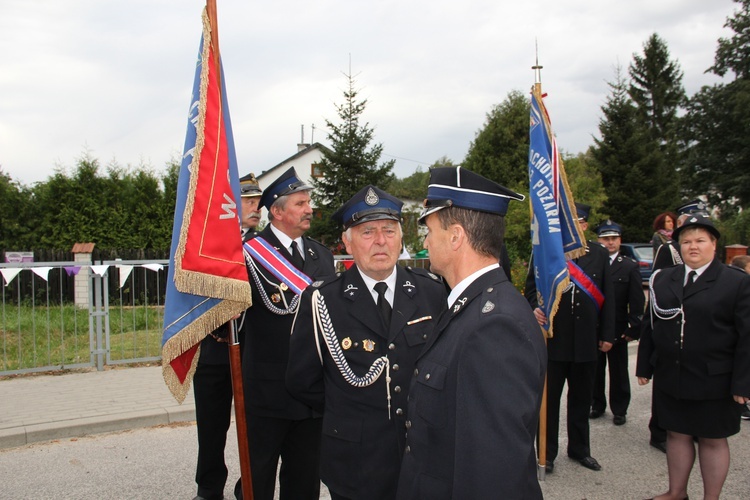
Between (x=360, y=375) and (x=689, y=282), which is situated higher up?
(x=689, y=282)

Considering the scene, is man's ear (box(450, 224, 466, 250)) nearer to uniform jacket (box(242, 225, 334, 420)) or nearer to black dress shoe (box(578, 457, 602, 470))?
uniform jacket (box(242, 225, 334, 420))

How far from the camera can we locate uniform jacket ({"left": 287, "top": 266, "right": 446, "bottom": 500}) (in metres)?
2.63

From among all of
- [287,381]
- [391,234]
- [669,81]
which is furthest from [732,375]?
[669,81]

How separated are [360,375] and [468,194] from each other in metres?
1.13

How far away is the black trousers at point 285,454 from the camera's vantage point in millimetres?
3545

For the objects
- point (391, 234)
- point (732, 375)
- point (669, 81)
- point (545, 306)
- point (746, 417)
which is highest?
point (669, 81)

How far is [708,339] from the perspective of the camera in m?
3.98

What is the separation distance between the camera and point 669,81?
4250 centimetres

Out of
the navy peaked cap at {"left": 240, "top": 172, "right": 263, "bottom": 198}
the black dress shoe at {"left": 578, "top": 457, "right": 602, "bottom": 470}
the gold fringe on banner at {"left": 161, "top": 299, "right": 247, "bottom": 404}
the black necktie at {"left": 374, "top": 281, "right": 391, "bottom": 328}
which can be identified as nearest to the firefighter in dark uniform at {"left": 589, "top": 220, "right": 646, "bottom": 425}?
the black dress shoe at {"left": 578, "top": 457, "right": 602, "bottom": 470}

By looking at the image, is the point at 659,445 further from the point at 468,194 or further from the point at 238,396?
the point at 468,194

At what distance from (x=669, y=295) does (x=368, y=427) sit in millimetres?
2772

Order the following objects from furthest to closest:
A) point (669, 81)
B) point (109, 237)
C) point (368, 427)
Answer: point (669, 81) < point (109, 237) < point (368, 427)

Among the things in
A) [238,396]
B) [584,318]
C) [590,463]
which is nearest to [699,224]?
[584,318]

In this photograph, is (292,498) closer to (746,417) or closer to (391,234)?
(391,234)
